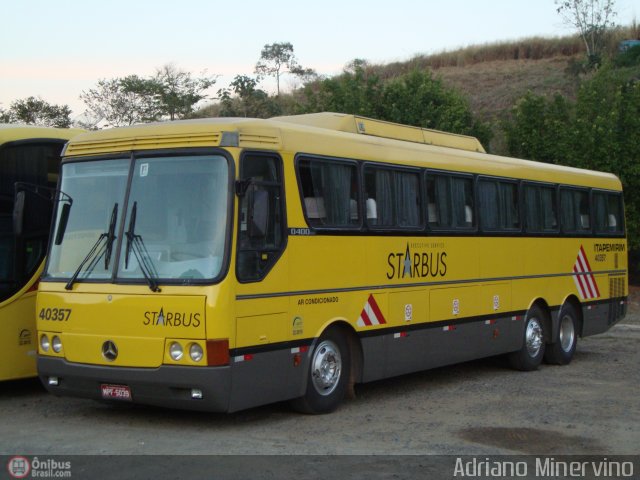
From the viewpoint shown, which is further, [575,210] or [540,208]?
[575,210]

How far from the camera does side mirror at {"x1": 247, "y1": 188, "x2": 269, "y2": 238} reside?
9.55 metres

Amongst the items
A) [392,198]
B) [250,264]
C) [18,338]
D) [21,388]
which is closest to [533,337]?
[392,198]

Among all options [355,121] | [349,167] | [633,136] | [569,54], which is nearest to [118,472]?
[349,167]

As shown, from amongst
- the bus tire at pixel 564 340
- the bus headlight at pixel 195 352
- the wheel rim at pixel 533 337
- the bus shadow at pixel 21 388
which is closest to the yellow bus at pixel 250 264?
the bus headlight at pixel 195 352

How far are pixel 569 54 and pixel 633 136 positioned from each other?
41.3 meters

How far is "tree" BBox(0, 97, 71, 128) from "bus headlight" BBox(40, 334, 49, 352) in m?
30.0

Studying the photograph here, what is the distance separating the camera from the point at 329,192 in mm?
10922

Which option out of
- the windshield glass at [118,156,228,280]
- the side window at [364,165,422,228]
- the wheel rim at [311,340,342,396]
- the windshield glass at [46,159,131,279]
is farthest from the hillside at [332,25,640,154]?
the windshield glass at [118,156,228,280]

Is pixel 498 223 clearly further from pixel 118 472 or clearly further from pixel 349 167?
pixel 118 472

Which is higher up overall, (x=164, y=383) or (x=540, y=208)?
(x=540, y=208)

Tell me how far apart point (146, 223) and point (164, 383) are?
1.57 m

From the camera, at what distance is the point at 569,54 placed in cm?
6600

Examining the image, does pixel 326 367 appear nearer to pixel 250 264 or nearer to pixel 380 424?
pixel 380 424

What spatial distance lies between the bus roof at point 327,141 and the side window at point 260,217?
22 centimetres
